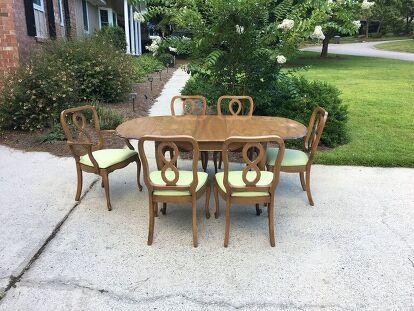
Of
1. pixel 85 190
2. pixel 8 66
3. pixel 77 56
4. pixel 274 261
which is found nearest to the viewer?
pixel 274 261

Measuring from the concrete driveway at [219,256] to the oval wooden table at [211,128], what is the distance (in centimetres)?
84

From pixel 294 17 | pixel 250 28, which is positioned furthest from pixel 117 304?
pixel 294 17

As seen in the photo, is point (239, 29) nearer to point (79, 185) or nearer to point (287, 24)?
point (287, 24)

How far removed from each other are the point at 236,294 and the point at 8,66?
7.00 meters

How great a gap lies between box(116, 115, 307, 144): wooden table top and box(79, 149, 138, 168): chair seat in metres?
0.32

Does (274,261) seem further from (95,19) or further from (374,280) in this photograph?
(95,19)

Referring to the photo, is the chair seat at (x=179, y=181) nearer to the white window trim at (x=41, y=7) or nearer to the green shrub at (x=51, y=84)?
the green shrub at (x=51, y=84)

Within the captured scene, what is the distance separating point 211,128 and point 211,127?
0.19 feet

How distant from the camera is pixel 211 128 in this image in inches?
163

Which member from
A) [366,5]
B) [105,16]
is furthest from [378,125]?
[105,16]

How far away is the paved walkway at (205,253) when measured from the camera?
272 centimetres

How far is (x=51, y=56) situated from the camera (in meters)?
7.64

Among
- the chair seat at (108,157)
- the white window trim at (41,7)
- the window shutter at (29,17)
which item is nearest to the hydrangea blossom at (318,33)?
the chair seat at (108,157)

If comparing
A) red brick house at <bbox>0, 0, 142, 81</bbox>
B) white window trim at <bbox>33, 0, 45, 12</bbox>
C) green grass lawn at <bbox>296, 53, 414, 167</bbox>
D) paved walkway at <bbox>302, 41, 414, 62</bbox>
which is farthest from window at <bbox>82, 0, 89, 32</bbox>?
paved walkway at <bbox>302, 41, 414, 62</bbox>
